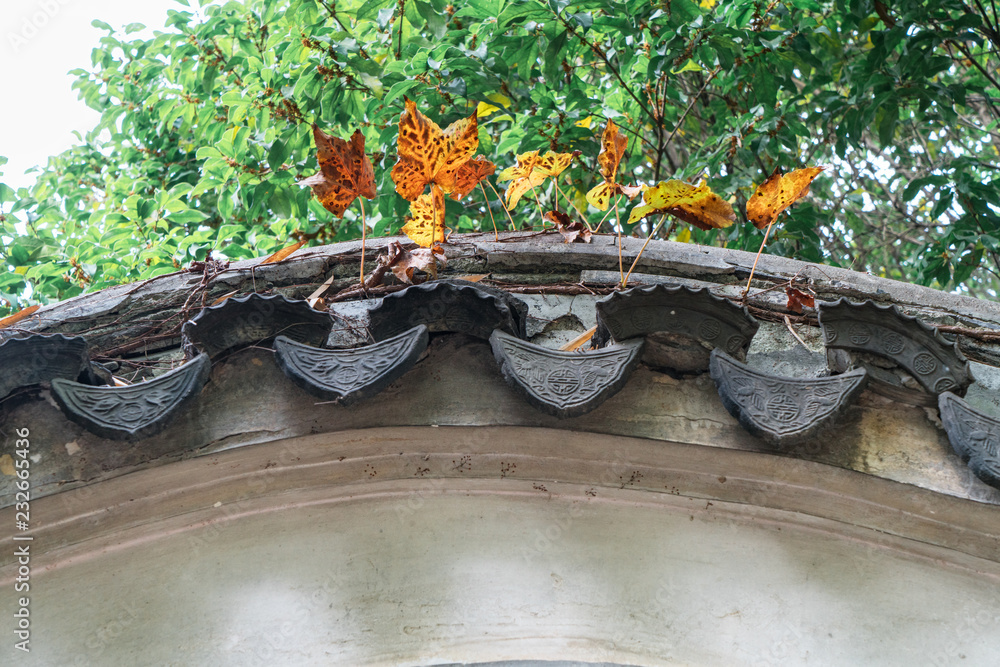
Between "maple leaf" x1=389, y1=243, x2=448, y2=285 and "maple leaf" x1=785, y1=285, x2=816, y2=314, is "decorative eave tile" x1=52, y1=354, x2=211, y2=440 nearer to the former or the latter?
"maple leaf" x1=389, y1=243, x2=448, y2=285

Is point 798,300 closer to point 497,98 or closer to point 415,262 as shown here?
point 415,262

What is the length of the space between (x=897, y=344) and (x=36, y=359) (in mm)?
1731

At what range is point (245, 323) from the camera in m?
1.76

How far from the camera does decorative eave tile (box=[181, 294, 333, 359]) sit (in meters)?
1.72

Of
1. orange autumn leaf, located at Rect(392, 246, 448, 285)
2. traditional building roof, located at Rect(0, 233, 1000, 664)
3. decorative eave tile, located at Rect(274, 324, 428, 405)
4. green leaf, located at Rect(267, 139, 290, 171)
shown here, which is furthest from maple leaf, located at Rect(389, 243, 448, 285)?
green leaf, located at Rect(267, 139, 290, 171)

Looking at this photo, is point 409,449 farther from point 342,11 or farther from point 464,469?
point 342,11

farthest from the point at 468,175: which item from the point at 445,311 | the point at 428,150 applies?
the point at 445,311

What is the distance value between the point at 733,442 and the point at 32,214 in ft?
17.9

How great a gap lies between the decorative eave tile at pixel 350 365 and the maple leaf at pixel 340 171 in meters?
0.43

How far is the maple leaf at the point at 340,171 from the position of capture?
1.97 meters

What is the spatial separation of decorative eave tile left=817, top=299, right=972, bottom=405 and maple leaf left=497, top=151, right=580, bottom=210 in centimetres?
100

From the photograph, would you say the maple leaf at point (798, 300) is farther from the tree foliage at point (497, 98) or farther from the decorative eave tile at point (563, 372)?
the tree foliage at point (497, 98)

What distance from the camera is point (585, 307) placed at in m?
2.20

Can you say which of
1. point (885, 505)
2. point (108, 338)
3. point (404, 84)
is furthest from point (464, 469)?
point (404, 84)
